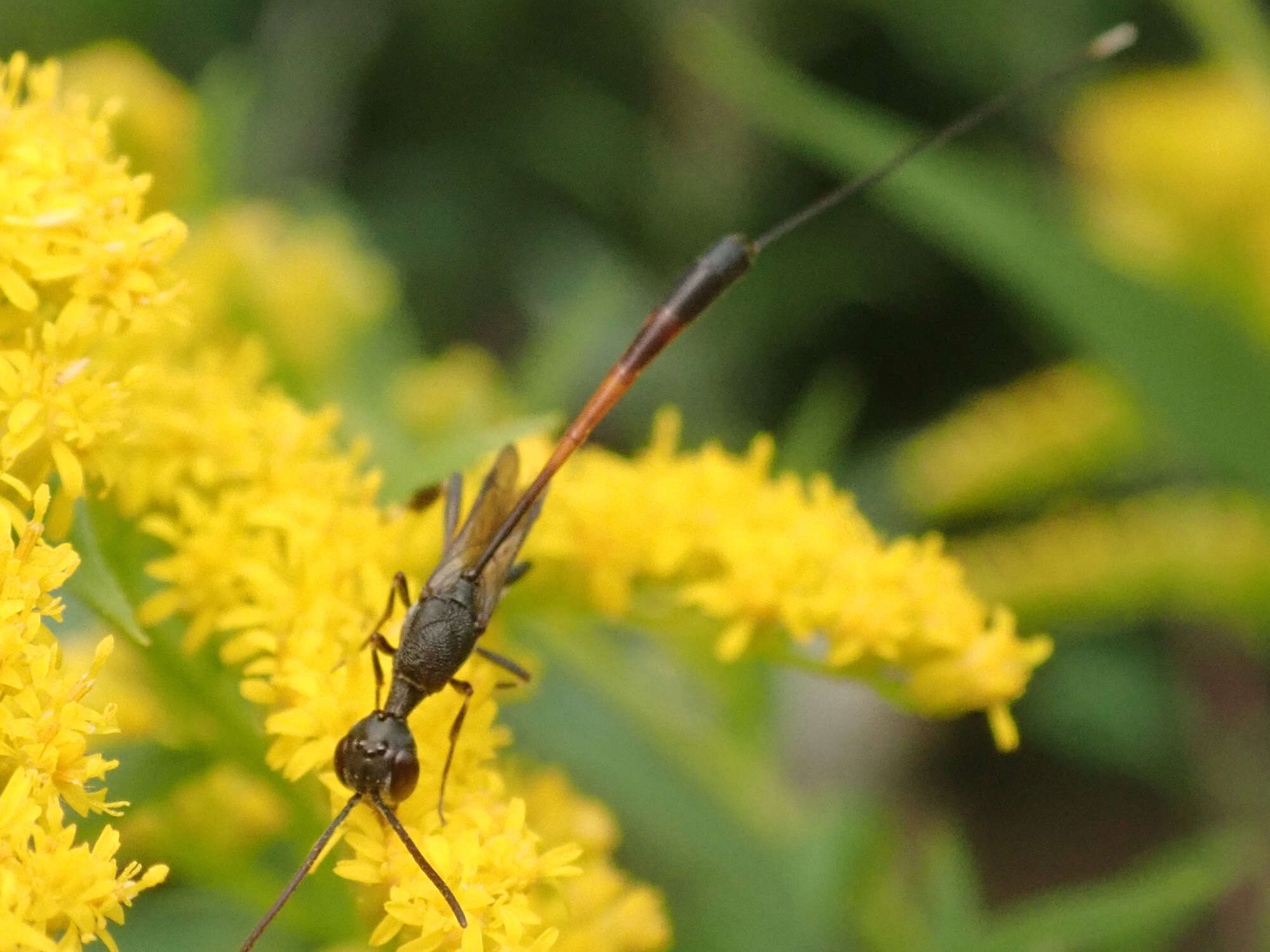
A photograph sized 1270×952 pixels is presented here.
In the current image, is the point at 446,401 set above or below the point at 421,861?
above

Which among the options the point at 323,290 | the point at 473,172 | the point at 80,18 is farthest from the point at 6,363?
the point at 473,172

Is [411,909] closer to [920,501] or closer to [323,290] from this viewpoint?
[323,290]

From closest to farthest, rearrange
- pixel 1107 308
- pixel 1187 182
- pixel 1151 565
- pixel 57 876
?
pixel 57 876 → pixel 1107 308 → pixel 1151 565 → pixel 1187 182

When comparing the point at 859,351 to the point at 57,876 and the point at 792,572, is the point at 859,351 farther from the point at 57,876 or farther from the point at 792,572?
the point at 57,876

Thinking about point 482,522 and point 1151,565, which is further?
point 1151,565

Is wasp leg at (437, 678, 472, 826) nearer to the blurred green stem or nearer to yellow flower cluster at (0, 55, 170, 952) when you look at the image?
yellow flower cluster at (0, 55, 170, 952)

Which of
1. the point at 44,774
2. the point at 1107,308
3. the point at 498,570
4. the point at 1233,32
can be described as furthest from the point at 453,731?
the point at 1233,32

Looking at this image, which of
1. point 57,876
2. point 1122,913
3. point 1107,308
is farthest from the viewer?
point 1107,308
